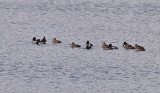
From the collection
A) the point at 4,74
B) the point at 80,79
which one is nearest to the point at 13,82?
the point at 4,74

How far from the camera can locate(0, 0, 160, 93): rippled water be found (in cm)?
3694

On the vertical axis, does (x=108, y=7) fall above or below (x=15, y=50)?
above

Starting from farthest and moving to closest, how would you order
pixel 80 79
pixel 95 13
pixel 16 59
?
pixel 95 13 < pixel 16 59 < pixel 80 79

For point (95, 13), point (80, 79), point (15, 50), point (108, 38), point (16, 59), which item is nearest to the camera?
point (80, 79)

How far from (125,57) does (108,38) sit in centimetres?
940

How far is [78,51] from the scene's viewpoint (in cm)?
4875

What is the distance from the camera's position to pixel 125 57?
46531mm

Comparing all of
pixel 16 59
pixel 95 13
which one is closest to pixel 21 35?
pixel 16 59

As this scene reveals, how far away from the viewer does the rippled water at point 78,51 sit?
36.9 m

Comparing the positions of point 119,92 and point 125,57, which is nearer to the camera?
point 119,92

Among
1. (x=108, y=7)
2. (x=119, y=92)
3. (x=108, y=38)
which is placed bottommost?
(x=119, y=92)

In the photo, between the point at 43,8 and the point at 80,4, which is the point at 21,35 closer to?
the point at 43,8

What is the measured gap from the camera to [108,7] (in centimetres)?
8225

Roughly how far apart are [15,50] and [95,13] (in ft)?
98.7
